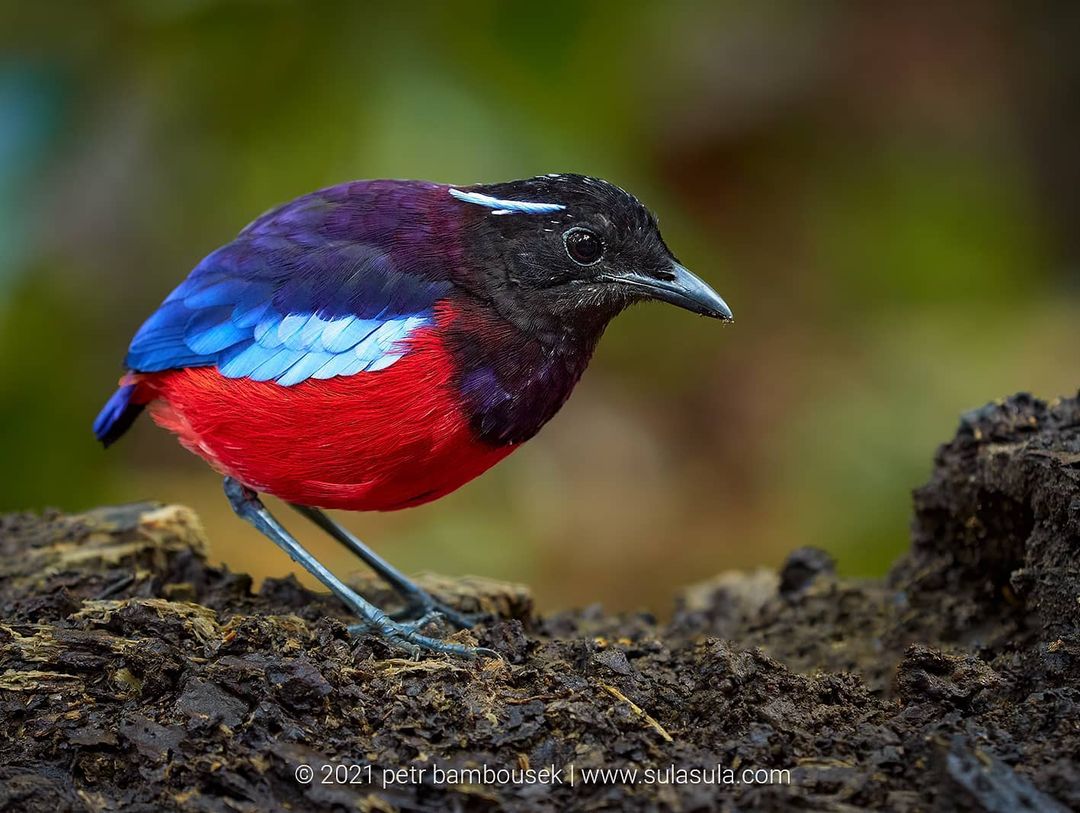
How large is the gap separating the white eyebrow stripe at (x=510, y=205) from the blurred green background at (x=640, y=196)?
2.69 meters

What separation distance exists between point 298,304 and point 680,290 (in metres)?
1.38

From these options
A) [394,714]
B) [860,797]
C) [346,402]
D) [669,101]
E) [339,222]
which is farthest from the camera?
[669,101]

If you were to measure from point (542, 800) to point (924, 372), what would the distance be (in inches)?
222

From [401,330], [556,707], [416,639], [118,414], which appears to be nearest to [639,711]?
[556,707]

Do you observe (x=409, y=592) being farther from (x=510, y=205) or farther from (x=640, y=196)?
(x=640, y=196)

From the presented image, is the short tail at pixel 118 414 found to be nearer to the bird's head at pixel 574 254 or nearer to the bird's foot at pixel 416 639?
the bird's foot at pixel 416 639

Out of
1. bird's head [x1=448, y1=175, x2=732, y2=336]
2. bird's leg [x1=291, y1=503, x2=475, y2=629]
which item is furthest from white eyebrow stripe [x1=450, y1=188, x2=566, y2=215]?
bird's leg [x1=291, y1=503, x2=475, y2=629]

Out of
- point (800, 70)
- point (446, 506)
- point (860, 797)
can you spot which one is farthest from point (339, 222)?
point (800, 70)

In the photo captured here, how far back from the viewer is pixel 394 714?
10.9 feet

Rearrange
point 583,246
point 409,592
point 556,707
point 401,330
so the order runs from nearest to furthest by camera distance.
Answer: point 556,707
point 401,330
point 583,246
point 409,592

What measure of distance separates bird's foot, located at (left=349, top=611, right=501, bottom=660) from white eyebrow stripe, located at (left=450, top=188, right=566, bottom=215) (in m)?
1.53

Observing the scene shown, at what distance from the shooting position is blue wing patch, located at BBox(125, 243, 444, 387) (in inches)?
169

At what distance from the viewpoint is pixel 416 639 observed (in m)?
4.30

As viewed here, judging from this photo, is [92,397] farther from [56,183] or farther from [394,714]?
[394,714]
